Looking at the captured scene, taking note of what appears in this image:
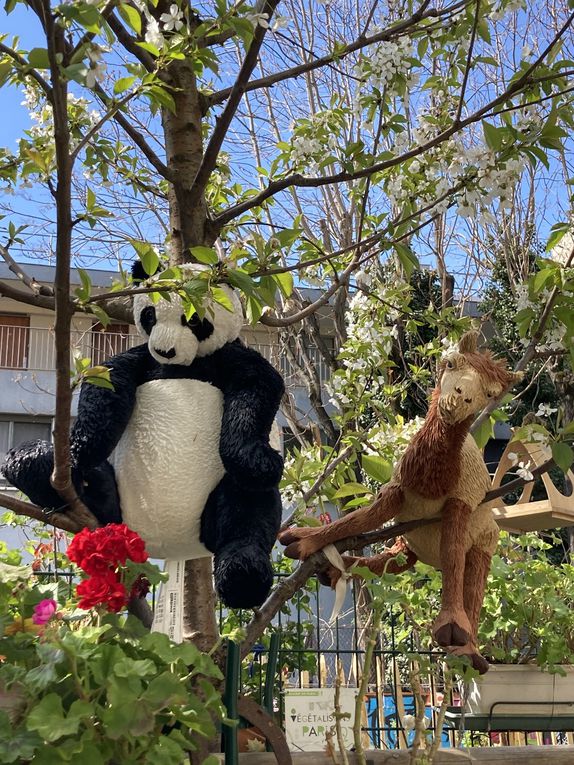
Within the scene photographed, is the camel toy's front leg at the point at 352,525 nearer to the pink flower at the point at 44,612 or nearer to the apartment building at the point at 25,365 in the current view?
the pink flower at the point at 44,612

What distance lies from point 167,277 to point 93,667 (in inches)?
19.7

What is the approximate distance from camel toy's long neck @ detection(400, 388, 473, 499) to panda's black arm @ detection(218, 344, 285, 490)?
0.29 meters

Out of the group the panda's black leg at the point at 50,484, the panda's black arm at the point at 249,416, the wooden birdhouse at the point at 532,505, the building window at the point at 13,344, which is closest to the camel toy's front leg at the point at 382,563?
the wooden birdhouse at the point at 532,505

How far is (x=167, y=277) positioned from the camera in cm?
110

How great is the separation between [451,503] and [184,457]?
51 cm

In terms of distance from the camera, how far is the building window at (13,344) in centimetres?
863

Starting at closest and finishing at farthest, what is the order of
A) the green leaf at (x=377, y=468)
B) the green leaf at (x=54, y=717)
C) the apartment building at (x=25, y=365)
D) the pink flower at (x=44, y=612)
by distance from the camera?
the green leaf at (x=54, y=717) < the pink flower at (x=44, y=612) < the green leaf at (x=377, y=468) < the apartment building at (x=25, y=365)

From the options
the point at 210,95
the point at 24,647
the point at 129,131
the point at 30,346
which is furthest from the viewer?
the point at 30,346

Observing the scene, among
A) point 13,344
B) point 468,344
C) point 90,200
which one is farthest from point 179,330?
point 13,344

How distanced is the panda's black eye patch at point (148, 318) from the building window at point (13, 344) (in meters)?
7.55

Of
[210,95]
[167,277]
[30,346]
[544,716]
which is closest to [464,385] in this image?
[167,277]

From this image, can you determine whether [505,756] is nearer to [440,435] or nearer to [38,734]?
[440,435]

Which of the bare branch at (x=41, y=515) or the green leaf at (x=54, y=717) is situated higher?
the bare branch at (x=41, y=515)

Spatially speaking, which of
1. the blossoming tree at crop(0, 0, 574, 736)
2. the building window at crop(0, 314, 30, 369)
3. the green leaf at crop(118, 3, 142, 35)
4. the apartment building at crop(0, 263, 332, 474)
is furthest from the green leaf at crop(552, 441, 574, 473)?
the building window at crop(0, 314, 30, 369)
